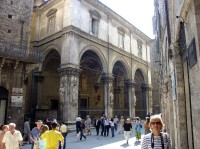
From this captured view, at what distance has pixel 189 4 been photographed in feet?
11.0

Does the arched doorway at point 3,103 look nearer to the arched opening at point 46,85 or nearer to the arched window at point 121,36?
the arched opening at point 46,85

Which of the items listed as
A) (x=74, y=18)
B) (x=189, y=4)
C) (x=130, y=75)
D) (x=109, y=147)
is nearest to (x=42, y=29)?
(x=74, y=18)

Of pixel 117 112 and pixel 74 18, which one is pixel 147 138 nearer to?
pixel 74 18

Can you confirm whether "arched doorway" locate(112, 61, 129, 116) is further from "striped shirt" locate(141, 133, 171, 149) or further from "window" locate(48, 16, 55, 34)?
"striped shirt" locate(141, 133, 171, 149)

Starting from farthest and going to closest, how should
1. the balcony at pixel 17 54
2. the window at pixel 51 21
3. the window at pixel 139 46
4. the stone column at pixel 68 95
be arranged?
the window at pixel 139 46
the window at pixel 51 21
the stone column at pixel 68 95
the balcony at pixel 17 54

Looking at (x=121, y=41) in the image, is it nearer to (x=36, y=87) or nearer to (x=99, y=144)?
(x=36, y=87)

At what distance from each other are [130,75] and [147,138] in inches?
836

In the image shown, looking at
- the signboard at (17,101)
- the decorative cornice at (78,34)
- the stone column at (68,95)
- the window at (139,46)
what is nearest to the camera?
the signboard at (17,101)

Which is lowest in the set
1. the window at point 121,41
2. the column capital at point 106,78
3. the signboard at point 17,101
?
the signboard at point 17,101

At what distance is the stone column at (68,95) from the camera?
15195mm

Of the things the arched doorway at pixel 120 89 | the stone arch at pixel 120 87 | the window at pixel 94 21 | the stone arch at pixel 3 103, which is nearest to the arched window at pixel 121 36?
the stone arch at pixel 120 87

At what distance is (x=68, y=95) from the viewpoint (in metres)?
15.3

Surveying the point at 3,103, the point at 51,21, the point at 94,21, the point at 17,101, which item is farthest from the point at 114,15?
the point at 3,103

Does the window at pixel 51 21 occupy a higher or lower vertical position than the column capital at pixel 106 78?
higher
